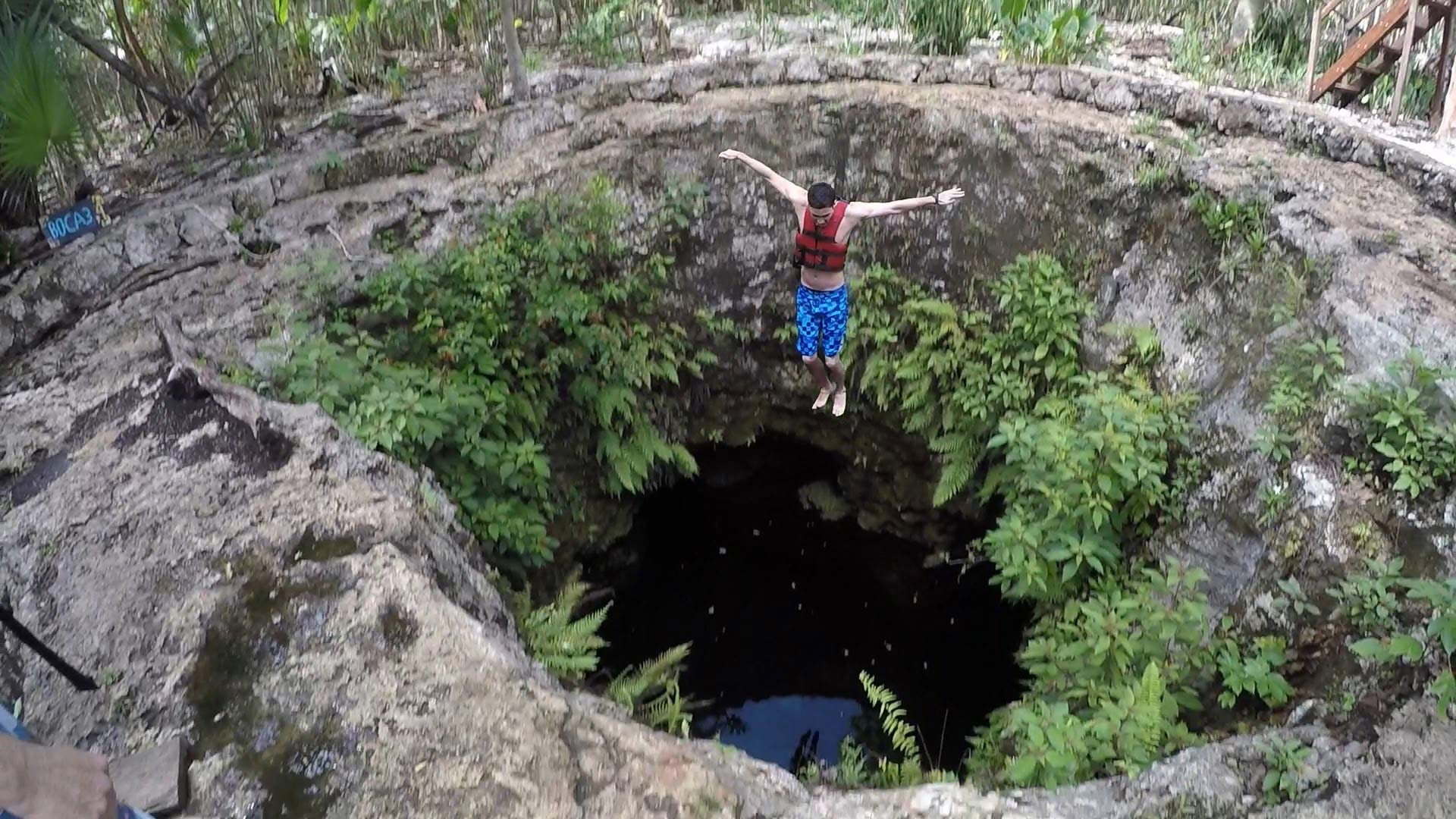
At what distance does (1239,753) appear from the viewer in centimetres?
334

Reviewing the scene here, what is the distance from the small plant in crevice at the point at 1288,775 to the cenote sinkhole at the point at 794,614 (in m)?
3.42

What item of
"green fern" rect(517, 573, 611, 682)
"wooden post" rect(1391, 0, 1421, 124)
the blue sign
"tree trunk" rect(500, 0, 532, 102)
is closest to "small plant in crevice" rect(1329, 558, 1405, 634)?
"green fern" rect(517, 573, 611, 682)

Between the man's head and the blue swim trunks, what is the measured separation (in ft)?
2.05

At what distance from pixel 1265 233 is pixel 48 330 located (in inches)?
314

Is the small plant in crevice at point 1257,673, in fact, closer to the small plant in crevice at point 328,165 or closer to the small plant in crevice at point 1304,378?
the small plant in crevice at point 1304,378

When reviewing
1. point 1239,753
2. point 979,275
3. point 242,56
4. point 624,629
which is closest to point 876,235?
point 979,275

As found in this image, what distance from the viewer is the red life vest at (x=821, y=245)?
5398mm

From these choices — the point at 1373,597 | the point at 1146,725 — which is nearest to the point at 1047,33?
the point at 1373,597

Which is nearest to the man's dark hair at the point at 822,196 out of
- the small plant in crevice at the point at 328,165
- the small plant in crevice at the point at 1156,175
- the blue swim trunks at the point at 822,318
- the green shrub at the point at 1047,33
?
the blue swim trunks at the point at 822,318

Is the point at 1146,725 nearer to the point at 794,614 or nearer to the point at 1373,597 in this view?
the point at 1373,597

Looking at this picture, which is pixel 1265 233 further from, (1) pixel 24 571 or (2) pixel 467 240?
(1) pixel 24 571

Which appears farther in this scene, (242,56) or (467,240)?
(242,56)

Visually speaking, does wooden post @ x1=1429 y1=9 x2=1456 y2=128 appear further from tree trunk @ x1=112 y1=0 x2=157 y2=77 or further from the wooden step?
tree trunk @ x1=112 y1=0 x2=157 y2=77

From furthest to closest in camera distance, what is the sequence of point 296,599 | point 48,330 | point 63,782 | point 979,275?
point 979,275 → point 48,330 → point 296,599 → point 63,782
